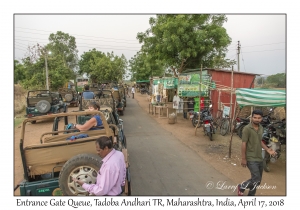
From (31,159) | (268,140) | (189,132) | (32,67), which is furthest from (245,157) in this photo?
(32,67)

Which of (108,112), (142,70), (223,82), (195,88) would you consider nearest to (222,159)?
(108,112)

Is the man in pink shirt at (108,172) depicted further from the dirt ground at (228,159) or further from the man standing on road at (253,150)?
the dirt ground at (228,159)

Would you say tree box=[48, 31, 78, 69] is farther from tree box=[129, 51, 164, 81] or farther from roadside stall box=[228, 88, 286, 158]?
roadside stall box=[228, 88, 286, 158]

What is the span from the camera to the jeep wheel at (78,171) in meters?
2.89

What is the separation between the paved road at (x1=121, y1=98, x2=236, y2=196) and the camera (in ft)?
14.2

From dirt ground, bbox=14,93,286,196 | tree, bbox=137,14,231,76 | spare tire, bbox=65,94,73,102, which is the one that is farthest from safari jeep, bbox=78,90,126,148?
spare tire, bbox=65,94,73,102

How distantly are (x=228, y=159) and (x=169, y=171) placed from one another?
2059 millimetres

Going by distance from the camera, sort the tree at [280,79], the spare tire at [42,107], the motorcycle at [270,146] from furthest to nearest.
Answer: the spare tire at [42,107] → the motorcycle at [270,146] → the tree at [280,79]

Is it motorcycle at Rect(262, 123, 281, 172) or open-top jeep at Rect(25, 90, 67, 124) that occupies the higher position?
open-top jeep at Rect(25, 90, 67, 124)

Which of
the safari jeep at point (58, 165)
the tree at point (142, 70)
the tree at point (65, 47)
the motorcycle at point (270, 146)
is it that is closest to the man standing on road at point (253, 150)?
the motorcycle at point (270, 146)

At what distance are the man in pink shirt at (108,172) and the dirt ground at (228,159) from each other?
3.18m

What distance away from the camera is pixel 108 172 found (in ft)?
8.13

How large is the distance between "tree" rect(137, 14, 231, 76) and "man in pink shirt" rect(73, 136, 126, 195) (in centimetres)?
1189

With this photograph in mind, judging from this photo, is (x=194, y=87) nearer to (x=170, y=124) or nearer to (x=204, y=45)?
(x=170, y=124)
